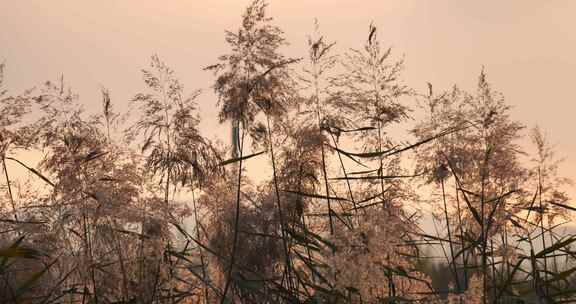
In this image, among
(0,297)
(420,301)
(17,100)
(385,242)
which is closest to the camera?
(385,242)

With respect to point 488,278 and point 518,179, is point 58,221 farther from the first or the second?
point 518,179

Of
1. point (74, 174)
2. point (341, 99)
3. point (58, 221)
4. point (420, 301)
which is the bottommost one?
point (420, 301)

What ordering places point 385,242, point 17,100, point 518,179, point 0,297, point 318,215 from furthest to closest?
point 518,179 → point 17,100 → point 318,215 → point 0,297 → point 385,242

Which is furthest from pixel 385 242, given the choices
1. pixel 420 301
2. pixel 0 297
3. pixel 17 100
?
pixel 17 100

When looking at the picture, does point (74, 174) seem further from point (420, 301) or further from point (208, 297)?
point (420, 301)

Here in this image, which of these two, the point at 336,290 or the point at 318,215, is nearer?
the point at 336,290

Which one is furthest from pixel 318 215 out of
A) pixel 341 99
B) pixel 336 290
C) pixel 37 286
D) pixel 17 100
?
pixel 17 100

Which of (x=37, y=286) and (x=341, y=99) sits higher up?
(x=341, y=99)

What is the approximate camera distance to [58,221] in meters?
4.36

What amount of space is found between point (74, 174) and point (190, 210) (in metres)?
1.15

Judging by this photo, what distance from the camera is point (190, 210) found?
5359 mm

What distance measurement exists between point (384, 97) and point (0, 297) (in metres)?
2.97

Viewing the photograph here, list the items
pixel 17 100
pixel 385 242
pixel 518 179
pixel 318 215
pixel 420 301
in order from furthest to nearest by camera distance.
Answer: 1. pixel 518 179
2. pixel 17 100
3. pixel 318 215
4. pixel 420 301
5. pixel 385 242

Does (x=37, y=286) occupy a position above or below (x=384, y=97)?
below
